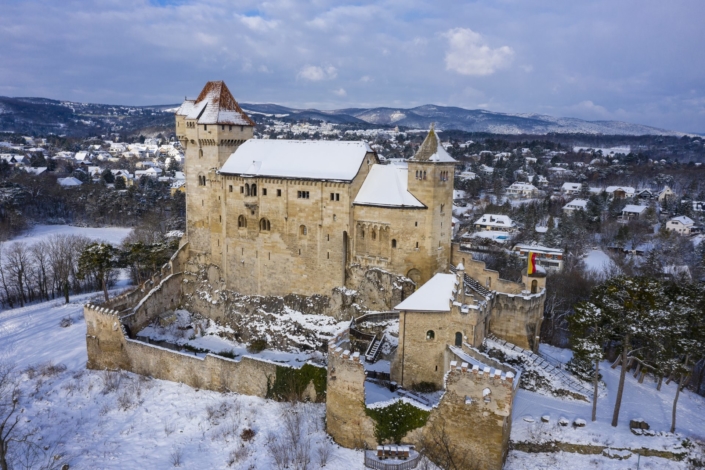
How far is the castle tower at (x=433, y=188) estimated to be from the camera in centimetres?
3997

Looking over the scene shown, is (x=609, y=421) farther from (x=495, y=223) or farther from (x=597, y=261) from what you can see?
(x=495, y=223)

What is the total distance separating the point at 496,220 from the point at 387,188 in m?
50.6

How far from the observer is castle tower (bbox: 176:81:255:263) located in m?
49.1

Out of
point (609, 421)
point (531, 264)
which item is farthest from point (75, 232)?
point (609, 421)

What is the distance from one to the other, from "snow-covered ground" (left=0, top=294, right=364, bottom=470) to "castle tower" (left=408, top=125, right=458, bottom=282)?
1638cm

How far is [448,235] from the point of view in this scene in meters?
42.4

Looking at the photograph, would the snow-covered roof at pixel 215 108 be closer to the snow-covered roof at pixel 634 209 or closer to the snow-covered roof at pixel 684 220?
the snow-covered roof at pixel 684 220

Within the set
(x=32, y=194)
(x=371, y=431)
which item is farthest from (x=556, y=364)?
(x=32, y=194)

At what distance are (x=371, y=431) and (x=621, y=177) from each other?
5157 inches

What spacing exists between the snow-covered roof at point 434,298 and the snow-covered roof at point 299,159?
1417 cm

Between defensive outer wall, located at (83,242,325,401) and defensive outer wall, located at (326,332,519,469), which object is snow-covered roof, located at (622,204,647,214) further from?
defensive outer wall, located at (326,332,519,469)

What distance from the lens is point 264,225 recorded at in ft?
155

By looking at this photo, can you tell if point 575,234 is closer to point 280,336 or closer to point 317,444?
point 280,336

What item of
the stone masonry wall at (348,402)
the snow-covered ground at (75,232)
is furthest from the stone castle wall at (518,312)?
the snow-covered ground at (75,232)
